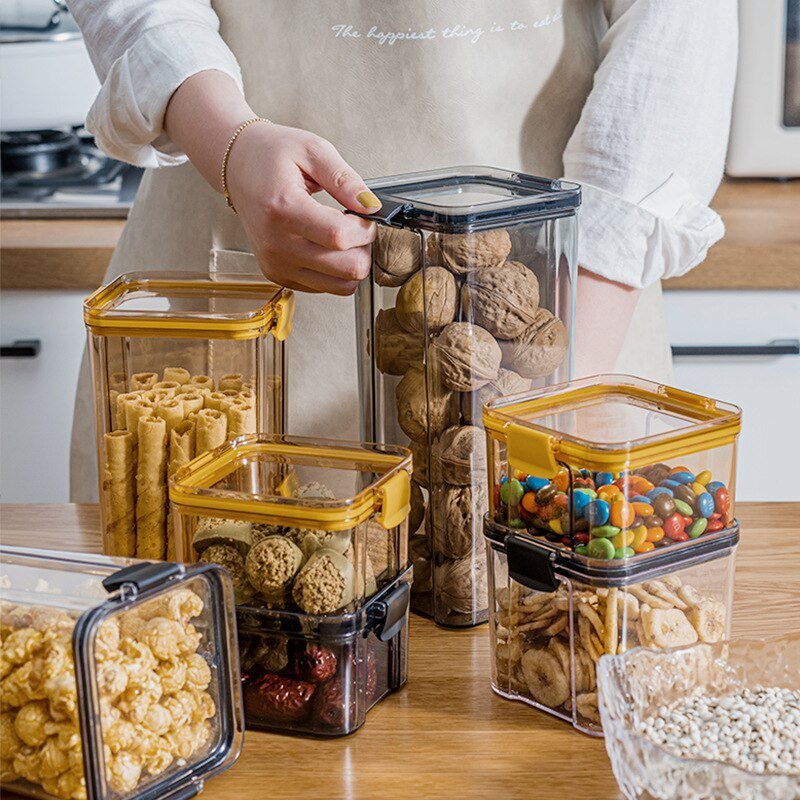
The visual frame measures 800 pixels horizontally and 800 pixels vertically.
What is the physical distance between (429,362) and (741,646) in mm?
244

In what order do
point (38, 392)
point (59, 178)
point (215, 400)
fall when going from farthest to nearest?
point (59, 178) → point (38, 392) → point (215, 400)

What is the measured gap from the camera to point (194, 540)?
25.7 inches

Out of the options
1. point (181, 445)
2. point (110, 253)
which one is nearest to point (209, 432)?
point (181, 445)

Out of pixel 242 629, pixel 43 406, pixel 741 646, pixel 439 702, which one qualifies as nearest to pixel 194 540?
pixel 242 629

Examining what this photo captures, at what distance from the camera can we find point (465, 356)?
2.42 ft

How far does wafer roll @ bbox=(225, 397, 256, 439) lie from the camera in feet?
2.46

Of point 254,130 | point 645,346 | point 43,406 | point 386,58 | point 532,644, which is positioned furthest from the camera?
point 43,406

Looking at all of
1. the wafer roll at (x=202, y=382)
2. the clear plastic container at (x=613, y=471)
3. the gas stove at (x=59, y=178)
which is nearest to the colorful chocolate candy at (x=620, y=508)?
the clear plastic container at (x=613, y=471)

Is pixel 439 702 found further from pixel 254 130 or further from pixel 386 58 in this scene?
pixel 386 58

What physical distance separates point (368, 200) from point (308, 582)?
0.24m

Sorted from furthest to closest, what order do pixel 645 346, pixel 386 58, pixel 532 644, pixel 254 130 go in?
pixel 645 346 → pixel 386 58 → pixel 254 130 → pixel 532 644

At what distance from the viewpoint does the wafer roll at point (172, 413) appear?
2.46 feet

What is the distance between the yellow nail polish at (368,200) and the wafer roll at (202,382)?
0.48 ft

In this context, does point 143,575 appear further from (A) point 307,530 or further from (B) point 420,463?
(B) point 420,463
